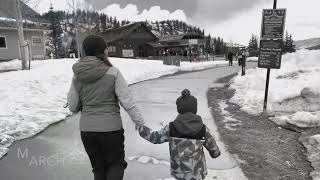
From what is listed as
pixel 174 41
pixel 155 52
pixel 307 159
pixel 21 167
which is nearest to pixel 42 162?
pixel 21 167

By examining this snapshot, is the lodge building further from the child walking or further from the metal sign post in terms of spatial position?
the child walking

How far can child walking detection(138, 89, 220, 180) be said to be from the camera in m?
3.76

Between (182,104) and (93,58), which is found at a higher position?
(93,58)

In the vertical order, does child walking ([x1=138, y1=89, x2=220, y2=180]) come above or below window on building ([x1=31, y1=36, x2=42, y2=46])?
below

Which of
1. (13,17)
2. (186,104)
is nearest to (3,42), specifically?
(13,17)

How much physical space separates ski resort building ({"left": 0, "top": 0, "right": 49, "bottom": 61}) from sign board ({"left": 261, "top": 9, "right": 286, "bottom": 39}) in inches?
1018

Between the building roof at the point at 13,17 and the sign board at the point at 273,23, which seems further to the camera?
the building roof at the point at 13,17

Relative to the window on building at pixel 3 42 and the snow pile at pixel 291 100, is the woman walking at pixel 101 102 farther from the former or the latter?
the window on building at pixel 3 42

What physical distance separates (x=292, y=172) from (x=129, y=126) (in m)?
4.23

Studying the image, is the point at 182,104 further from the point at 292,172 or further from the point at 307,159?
the point at 307,159

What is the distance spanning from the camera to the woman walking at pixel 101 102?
12.2 feet

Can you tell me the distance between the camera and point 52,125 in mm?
8742

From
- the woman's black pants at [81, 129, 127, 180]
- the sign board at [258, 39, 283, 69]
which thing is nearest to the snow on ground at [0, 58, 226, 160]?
the woman's black pants at [81, 129, 127, 180]

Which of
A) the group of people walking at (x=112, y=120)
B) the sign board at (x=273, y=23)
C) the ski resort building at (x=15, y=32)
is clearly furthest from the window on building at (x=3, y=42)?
the group of people walking at (x=112, y=120)
